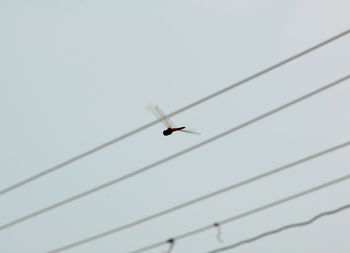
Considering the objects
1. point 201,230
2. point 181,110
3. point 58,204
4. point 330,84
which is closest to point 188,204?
point 201,230

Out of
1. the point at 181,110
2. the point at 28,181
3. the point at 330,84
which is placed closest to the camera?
the point at 330,84

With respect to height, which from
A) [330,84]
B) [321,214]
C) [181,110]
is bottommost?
[321,214]

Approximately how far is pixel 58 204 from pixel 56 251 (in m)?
2.13

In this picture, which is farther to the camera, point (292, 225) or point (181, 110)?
point (292, 225)

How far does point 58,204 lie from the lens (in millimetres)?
11320

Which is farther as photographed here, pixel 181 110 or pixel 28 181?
pixel 28 181

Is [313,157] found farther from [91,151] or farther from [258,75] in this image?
[91,151]

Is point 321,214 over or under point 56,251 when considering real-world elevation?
under

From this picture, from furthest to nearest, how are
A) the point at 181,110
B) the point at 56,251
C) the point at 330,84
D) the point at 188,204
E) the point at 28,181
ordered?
the point at 56,251 < the point at 28,181 < the point at 188,204 < the point at 181,110 < the point at 330,84

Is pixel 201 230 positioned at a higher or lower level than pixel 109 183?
lower

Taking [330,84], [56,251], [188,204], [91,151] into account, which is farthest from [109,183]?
[330,84]

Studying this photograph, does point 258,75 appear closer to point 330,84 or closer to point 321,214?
point 330,84

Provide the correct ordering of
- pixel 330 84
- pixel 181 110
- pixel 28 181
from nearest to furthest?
pixel 330 84 → pixel 181 110 → pixel 28 181

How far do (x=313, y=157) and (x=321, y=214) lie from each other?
4.86 feet
